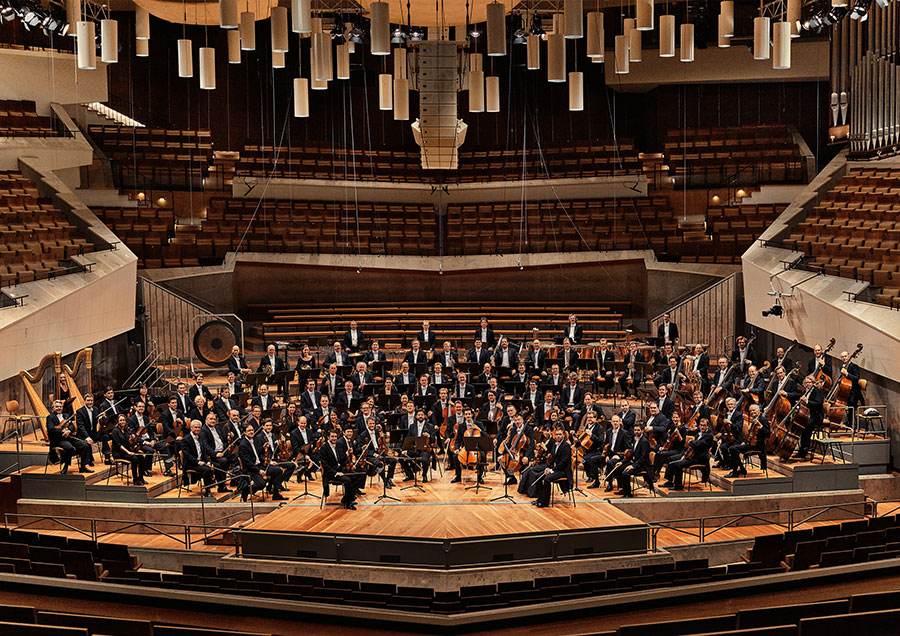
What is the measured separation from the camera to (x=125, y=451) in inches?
429

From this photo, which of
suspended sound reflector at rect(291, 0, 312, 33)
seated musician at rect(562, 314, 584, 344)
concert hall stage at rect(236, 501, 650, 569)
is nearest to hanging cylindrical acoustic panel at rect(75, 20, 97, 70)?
suspended sound reflector at rect(291, 0, 312, 33)

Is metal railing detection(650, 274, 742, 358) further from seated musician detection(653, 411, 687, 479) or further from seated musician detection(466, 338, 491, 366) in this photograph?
seated musician detection(653, 411, 687, 479)

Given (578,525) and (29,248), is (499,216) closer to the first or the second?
(29,248)

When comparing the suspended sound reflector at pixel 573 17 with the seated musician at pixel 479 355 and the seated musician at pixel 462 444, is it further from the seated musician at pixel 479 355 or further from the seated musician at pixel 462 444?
the seated musician at pixel 479 355

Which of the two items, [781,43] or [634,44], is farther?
[634,44]

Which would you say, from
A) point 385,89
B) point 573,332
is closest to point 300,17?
point 385,89

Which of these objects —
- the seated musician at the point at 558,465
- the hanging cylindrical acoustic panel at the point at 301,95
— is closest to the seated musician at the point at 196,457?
the seated musician at the point at 558,465

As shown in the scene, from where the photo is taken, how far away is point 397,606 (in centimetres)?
636

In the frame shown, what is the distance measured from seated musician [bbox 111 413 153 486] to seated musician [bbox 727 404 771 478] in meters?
6.55

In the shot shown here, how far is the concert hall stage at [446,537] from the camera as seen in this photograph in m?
8.98

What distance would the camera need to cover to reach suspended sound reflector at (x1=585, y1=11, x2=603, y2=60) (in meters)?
10.6

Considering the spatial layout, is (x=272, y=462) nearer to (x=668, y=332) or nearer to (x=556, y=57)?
(x=556, y=57)

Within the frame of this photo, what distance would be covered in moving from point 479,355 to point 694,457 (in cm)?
403

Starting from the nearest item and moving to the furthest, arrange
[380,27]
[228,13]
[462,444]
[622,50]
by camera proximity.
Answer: [228,13] → [380,27] → [462,444] → [622,50]
